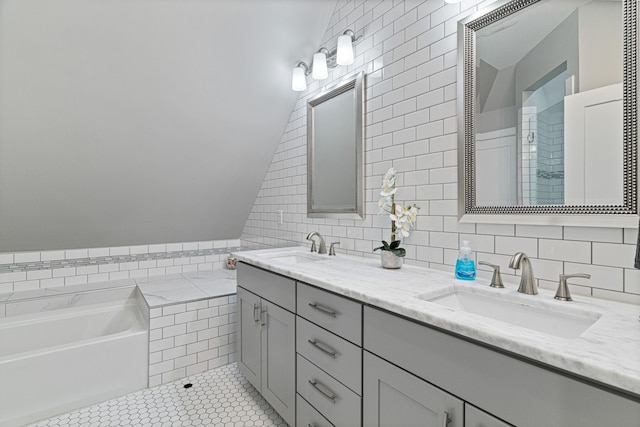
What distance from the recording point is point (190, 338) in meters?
2.44

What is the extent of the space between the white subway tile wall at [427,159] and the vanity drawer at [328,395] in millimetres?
734

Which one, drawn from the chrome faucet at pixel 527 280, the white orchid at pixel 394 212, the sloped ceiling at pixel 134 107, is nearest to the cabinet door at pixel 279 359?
the white orchid at pixel 394 212

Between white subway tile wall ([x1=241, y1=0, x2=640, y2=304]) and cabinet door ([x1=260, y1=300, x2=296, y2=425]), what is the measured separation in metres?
0.67

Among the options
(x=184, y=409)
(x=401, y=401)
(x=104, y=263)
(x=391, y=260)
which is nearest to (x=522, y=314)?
(x=401, y=401)

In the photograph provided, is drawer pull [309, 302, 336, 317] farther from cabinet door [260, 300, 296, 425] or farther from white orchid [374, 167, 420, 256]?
white orchid [374, 167, 420, 256]

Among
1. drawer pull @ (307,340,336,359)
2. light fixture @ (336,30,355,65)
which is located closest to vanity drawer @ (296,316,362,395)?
drawer pull @ (307,340,336,359)

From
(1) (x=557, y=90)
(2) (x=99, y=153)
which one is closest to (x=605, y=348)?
(1) (x=557, y=90)

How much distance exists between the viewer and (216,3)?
1950 millimetres

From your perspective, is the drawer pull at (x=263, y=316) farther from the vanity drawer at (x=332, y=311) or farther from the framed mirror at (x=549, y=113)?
the framed mirror at (x=549, y=113)

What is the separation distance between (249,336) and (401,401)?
1.27 metres

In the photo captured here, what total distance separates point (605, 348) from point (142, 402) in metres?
2.44

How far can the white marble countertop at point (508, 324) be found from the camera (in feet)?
2.12

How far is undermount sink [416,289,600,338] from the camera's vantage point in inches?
38.3

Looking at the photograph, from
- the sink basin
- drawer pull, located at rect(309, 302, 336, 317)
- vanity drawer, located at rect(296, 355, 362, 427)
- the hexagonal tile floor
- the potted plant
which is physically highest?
the potted plant
